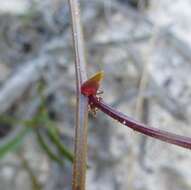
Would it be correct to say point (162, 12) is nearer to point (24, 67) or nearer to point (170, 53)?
point (170, 53)

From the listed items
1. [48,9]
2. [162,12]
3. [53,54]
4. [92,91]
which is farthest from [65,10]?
[92,91]

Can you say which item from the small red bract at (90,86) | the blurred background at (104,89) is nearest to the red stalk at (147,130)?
the small red bract at (90,86)

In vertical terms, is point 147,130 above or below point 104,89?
below

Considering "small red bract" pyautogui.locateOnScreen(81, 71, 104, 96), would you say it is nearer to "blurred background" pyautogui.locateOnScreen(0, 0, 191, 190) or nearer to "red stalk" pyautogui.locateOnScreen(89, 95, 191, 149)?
"red stalk" pyautogui.locateOnScreen(89, 95, 191, 149)

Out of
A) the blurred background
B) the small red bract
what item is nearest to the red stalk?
the small red bract

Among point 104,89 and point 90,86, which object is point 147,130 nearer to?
point 90,86

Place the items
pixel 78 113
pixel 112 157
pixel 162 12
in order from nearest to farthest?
pixel 78 113 < pixel 112 157 < pixel 162 12

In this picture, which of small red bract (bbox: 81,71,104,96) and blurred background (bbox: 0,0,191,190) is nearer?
small red bract (bbox: 81,71,104,96)

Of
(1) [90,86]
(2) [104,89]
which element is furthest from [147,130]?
(2) [104,89]

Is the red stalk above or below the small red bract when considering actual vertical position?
below
